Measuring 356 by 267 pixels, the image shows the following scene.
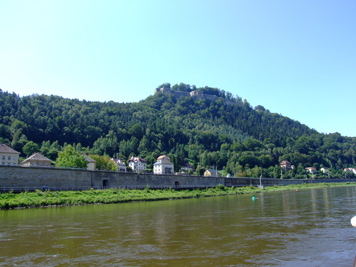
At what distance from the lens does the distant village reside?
68750 mm

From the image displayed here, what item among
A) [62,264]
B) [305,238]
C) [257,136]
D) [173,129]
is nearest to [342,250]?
[305,238]

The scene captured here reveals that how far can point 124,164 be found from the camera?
4294 inches

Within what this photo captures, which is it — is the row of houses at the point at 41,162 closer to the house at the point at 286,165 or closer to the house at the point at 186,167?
the house at the point at 186,167

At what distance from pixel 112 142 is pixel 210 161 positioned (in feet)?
148

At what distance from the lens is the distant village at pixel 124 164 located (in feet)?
226

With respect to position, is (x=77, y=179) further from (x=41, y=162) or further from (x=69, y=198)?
(x=41, y=162)

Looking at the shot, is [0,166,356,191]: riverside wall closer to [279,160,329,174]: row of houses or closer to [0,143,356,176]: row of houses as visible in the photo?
[0,143,356,176]: row of houses

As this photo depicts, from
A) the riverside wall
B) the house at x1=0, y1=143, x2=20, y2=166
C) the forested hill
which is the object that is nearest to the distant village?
the house at x1=0, y1=143, x2=20, y2=166

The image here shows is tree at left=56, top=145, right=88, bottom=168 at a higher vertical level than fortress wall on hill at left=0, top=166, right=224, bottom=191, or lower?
higher

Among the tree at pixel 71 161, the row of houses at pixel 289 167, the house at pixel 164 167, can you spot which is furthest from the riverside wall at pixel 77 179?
the row of houses at pixel 289 167

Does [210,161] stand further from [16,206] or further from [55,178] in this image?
[16,206]

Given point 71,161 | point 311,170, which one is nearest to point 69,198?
point 71,161

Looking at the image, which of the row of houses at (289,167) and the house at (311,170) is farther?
the house at (311,170)

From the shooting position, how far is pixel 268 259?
11633 millimetres
